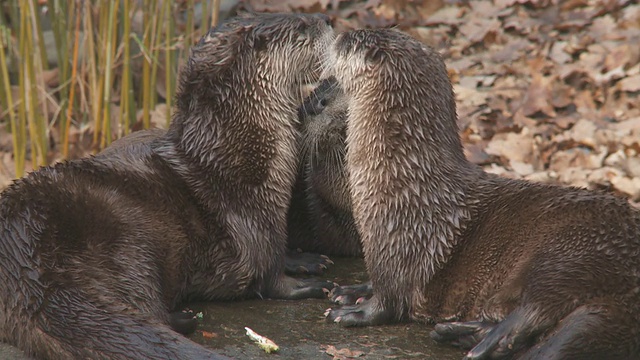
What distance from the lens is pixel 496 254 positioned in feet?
10.8

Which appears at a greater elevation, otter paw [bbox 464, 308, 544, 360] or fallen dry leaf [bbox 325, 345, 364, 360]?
otter paw [bbox 464, 308, 544, 360]

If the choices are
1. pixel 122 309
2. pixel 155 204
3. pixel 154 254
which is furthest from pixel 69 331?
pixel 155 204

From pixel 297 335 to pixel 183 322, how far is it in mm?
382

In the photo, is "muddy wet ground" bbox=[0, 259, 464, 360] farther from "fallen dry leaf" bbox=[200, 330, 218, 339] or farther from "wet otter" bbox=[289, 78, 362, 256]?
"wet otter" bbox=[289, 78, 362, 256]

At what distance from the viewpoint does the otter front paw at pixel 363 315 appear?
3.48 meters

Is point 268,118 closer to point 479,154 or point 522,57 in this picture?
point 479,154

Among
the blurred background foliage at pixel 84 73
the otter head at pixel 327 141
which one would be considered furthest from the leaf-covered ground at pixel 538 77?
A: the otter head at pixel 327 141

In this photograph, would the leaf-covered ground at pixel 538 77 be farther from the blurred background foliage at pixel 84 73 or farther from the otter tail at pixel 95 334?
the otter tail at pixel 95 334

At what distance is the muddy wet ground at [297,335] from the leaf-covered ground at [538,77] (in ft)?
8.17

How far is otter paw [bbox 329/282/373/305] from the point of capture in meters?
3.70

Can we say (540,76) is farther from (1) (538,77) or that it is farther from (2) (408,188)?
(2) (408,188)

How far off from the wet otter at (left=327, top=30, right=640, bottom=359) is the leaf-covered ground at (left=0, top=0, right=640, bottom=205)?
2268mm

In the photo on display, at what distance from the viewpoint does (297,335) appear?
11.1 ft

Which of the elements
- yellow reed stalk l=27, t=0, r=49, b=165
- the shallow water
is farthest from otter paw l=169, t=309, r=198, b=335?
yellow reed stalk l=27, t=0, r=49, b=165
